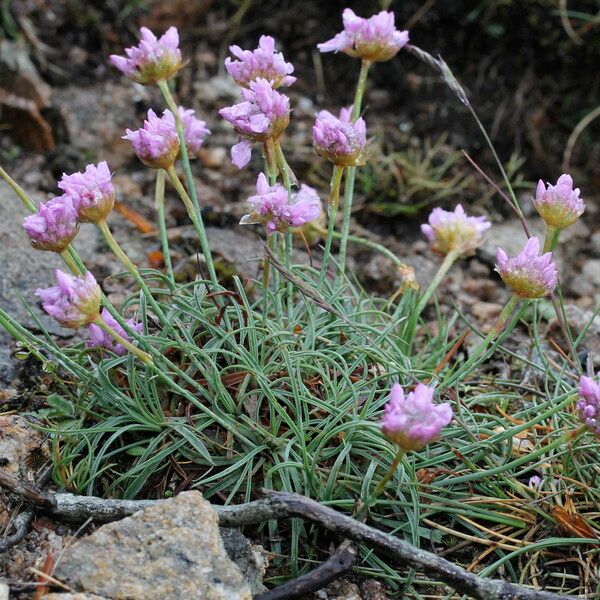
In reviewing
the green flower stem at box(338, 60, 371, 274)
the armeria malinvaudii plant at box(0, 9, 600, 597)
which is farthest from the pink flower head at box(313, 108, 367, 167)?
the green flower stem at box(338, 60, 371, 274)

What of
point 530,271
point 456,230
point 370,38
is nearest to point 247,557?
point 530,271

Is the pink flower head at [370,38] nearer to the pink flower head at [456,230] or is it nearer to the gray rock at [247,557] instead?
the pink flower head at [456,230]

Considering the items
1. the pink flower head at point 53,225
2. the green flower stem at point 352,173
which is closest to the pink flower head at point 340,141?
the green flower stem at point 352,173

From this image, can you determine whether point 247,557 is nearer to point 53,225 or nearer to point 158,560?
point 158,560

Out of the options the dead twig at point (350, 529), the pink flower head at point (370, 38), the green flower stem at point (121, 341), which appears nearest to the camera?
the dead twig at point (350, 529)

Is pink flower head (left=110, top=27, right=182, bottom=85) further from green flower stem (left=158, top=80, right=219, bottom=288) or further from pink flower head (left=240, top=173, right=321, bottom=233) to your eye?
pink flower head (left=240, top=173, right=321, bottom=233)

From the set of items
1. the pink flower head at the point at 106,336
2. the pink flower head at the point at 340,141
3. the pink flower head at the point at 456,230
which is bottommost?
the pink flower head at the point at 456,230
